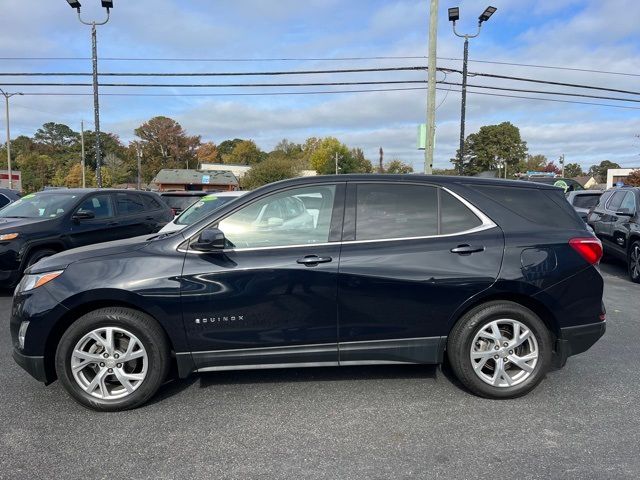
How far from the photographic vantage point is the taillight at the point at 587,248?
3.72m

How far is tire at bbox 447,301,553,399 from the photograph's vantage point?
143 inches

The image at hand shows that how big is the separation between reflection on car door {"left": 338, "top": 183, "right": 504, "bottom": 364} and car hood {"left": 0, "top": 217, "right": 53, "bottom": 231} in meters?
5.76

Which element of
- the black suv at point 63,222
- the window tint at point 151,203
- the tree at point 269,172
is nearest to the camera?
the black suv at point 63,222

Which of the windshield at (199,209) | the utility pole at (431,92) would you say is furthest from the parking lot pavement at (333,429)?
the utility pole at (431,92)

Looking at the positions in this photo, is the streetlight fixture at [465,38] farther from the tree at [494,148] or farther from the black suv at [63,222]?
the tree at [494,148]

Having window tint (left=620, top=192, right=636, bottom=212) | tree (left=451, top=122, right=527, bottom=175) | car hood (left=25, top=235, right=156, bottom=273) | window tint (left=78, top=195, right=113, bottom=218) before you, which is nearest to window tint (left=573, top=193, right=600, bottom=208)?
window tint (left=620, top=192, right=636, bottom=212)

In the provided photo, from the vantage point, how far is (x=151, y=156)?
102 metres

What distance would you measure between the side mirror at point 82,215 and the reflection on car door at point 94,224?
0.11 ft

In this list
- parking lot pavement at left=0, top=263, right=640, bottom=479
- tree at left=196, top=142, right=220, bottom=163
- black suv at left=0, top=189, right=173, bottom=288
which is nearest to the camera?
parking lot pavement at left=0, top=263, right=640, bottom=479

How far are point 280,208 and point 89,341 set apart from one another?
1715 mm

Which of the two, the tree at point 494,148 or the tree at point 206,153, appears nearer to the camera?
the tree at point 494,148

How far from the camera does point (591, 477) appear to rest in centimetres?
267

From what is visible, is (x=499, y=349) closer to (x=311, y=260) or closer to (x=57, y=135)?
(x=311, y=260)

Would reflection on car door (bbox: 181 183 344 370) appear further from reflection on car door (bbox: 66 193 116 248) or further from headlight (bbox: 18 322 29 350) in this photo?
reflection on car door (bbox: 66 193 116 248)
